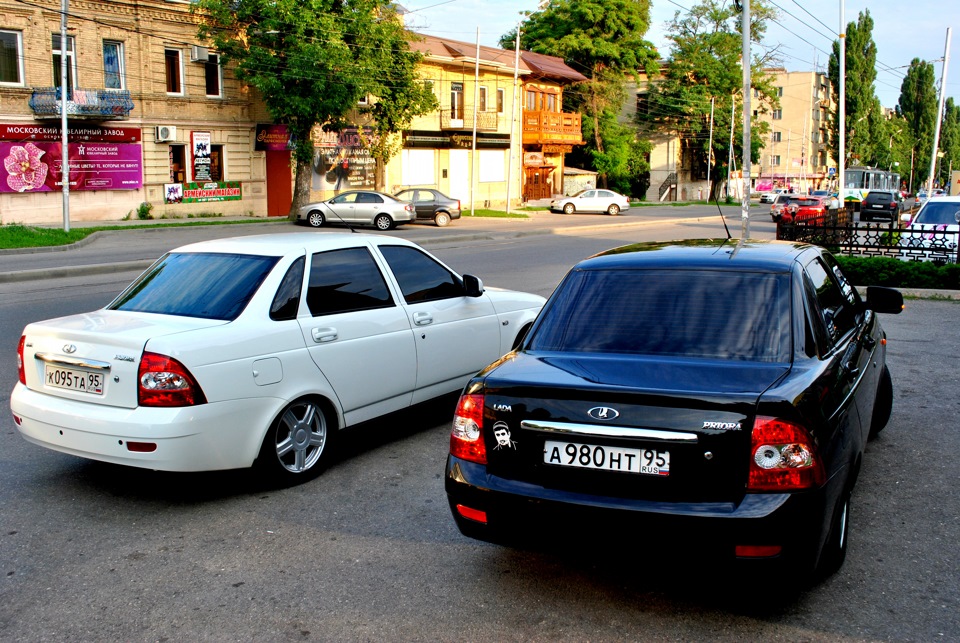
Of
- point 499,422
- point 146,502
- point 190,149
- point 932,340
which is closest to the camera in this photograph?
point 499,422

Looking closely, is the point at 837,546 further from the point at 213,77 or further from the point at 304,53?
the point at 213,77

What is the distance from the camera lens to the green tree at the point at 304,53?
32219 mm

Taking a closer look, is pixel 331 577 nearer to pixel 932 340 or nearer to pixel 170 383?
pixel 170 383

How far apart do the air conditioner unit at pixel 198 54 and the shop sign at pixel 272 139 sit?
11.8 ft

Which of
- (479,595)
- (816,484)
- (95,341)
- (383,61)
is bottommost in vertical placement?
(479,595)

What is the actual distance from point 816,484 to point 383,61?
33626 millimetres

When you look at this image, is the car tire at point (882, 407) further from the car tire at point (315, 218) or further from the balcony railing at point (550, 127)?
the balcony railing at point (550, 127)

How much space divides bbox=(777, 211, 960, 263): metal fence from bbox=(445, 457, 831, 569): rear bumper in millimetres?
12766

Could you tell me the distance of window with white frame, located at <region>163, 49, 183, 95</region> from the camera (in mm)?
33719

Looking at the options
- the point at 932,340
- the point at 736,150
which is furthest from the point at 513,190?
the point at 932,340

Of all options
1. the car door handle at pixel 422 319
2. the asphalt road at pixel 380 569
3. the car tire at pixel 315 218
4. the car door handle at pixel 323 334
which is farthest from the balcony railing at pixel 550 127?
the car door handle at pixel 323 334

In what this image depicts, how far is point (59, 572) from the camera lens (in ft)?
13.6

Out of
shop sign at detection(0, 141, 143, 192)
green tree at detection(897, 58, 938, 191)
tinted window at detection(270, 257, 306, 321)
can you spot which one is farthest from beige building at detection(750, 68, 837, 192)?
tinted window at detection(270, 257, 306, 321)

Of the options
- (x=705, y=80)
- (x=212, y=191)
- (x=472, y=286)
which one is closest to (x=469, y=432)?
(x=472, y=286)
